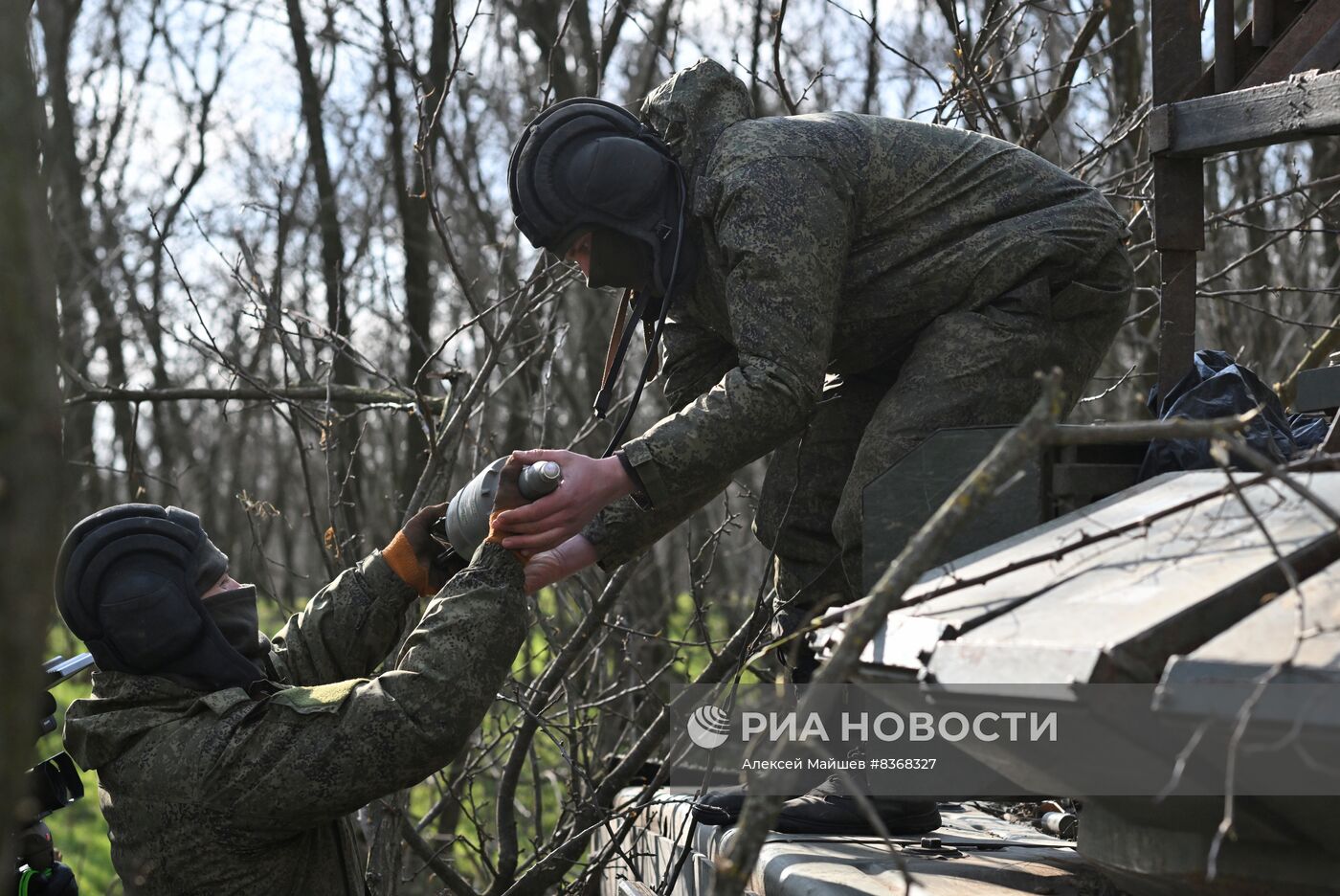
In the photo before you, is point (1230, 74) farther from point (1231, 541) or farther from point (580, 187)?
point (1231, 541)

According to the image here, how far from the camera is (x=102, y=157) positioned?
16953 mm

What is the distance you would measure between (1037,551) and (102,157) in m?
16.7

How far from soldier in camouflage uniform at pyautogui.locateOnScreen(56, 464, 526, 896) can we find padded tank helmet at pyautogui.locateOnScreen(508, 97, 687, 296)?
79 centimetres

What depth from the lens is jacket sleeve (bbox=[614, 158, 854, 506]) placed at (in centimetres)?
322

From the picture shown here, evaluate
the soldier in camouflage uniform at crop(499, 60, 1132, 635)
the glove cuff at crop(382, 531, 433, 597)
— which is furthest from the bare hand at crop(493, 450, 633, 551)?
the glove cuff at crop(382, 531, 433, 597)

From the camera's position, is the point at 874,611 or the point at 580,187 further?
the point at 580,187

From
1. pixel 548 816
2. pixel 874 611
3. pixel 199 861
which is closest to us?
pixel 874 611

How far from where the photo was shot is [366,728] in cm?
294

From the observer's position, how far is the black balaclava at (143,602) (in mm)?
3049

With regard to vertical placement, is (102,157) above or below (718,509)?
above

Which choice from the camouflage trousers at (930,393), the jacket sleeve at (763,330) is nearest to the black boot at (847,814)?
the camouflage trousers at (930,393)

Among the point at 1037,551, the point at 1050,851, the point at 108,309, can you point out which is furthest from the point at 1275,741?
the point at 108,309

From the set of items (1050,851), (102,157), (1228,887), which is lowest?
(1050,851)

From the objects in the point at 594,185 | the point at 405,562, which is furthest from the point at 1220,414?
the point at 405,562
